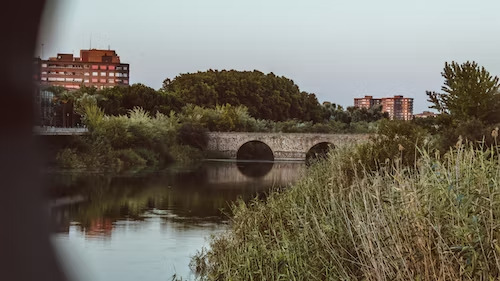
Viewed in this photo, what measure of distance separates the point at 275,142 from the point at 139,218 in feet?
72.7

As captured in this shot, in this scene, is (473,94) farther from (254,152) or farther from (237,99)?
(237,99)

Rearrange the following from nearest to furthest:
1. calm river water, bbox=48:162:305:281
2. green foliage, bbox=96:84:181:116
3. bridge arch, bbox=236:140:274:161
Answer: calm river water, bbox=48:162:305:281, green foliage, bbox=96:84:181:116, bridge arch, bbox=236:140:274:161

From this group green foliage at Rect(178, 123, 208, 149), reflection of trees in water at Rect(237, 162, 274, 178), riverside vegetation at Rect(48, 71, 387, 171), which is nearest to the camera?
reflection of trees in water at Rect(237, 162, 274, 178)

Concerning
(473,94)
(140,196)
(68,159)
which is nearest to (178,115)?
(68,159)

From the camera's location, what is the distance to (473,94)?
51.0 ft

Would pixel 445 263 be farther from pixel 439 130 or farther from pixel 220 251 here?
pixel 439 130

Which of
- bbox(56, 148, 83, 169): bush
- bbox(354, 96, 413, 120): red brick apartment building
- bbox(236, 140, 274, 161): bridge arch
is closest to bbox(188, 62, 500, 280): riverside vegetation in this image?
bbox(56, 148, 83, 169): bush

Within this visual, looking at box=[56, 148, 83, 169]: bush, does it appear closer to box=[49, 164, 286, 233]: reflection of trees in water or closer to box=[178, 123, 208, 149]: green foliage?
box=[49, 164, 286, 233]: reflection of trees in water

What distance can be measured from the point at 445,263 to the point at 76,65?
4241cm

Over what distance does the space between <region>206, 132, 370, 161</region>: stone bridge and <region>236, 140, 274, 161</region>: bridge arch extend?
1.81 m

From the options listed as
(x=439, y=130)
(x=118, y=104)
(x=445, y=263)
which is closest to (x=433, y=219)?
(x=445, y=263)

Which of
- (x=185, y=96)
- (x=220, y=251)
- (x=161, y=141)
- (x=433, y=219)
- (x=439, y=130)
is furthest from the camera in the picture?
(x=185, y=96)

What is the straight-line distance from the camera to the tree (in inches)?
610

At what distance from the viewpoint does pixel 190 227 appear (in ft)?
41.7
